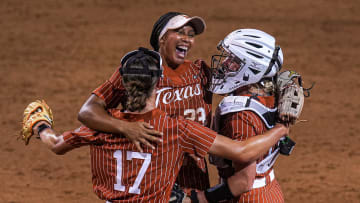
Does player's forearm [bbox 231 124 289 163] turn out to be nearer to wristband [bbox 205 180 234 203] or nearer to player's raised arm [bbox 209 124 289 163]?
player's raised arm [bbox 209 124 289 163]

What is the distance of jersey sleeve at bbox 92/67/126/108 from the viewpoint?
4.39 metres

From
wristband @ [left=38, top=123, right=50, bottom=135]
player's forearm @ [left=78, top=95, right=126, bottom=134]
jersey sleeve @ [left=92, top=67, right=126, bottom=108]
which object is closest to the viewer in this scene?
player's forearm @ [left=78, top=95, right=126, bottom=134]

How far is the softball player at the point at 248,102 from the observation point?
399 cm

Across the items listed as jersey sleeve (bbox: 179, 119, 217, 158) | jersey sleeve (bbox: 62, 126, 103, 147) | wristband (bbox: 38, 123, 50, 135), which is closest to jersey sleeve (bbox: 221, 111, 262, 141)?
jersey sleeve (bbox: 179, 119, 217, 158)

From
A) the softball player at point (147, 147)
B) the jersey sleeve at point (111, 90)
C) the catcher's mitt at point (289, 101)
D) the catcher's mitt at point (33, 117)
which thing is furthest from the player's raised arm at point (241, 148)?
the catcher's mitt at point (33, 117)

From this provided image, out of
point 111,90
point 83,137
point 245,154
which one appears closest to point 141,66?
point 83,137

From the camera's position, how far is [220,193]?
4.00 m

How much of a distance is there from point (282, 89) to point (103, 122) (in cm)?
153

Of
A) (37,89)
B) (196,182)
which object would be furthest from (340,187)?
(37,89)

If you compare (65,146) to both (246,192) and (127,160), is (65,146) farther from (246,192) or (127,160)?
(246,192)

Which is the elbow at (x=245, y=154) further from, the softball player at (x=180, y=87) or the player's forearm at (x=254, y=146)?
the softball player at (x=180, y=87)

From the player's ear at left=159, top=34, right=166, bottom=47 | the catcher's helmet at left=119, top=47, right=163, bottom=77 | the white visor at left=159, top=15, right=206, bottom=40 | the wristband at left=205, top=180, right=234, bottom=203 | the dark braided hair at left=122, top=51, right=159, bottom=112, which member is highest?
the white visor at left=159, top=15, right=206, bottom=40

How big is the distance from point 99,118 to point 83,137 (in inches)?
7.5

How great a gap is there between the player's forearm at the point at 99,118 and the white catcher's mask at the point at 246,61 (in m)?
1.04
